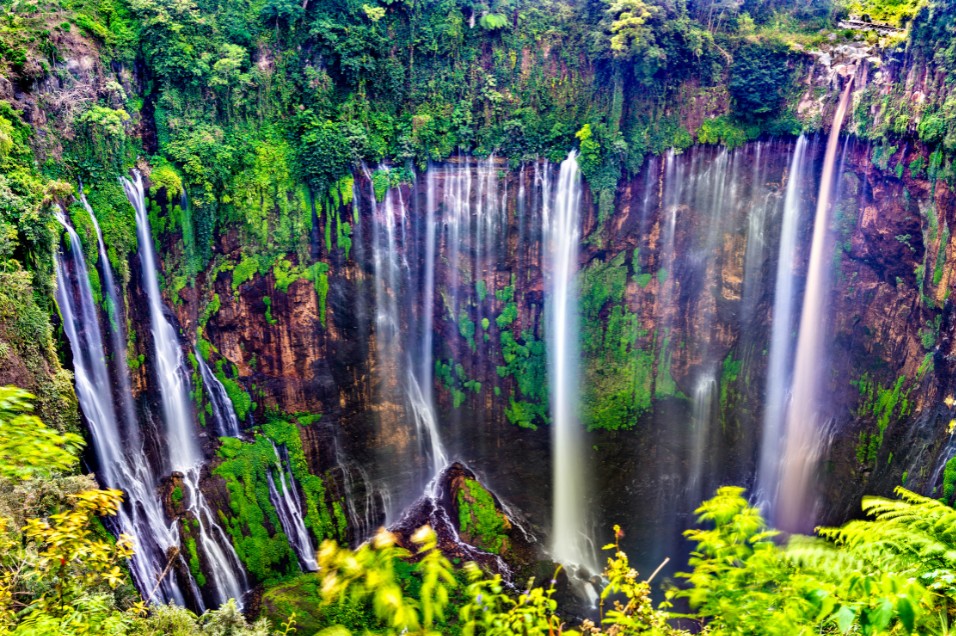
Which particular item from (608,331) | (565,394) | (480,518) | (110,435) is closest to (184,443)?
(110,435)

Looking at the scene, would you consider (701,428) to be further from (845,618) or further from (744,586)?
(845,618)

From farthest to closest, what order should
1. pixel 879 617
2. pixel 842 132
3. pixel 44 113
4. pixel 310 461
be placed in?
pixel 310 461 < pixel 842 132 < pixel 44 113 < pixel 879 617

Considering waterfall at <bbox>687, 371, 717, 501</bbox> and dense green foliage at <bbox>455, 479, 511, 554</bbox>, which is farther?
waterfall at <bbox>687, 371, 717, 501</bbox>

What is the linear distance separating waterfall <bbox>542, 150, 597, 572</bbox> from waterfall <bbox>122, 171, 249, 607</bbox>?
7.78 metres

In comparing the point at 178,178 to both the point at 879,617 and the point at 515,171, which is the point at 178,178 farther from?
the point at 879,617

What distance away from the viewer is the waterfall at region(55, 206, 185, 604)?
11.6 metres

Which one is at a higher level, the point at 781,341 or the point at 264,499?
the point at 781,341

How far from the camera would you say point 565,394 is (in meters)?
16.2

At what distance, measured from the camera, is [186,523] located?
1345 centimetres

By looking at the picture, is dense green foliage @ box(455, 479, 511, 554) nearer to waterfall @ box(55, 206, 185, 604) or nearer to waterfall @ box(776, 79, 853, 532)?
waterfall @ box(55, 206, 185, 604)

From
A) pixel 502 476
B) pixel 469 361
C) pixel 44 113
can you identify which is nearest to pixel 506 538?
pixel 502 476

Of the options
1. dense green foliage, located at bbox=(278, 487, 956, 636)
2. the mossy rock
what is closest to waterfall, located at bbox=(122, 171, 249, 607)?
the mossy rock

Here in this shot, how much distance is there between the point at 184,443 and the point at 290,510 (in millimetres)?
2870

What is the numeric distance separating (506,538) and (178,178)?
11.2 metres
